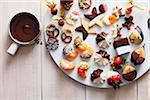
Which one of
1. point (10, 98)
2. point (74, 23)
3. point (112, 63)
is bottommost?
point (10, 98)

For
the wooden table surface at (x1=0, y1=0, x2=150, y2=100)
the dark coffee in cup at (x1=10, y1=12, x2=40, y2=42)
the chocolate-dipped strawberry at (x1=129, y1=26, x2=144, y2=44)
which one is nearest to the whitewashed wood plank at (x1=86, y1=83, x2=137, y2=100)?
the wooden table surface at (x1=0, y1=0, x2=150, y2=100)

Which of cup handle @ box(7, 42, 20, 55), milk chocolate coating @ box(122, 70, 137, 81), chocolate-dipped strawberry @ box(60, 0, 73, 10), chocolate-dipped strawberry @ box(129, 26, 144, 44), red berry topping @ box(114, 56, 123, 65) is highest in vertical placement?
chocolate-dipped strawberry @ box(60, 0, 73, 10)

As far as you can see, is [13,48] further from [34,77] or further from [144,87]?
[144,87]

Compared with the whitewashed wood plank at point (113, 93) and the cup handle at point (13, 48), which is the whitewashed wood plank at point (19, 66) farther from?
the whitewashed wood plank at point (113, 93)

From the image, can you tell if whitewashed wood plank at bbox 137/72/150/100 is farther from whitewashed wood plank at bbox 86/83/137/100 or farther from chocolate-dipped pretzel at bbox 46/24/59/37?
chocolate-dipped pretzel at bbox 46/24/59/37

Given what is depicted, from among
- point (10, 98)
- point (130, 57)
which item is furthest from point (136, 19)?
point (10, 98)

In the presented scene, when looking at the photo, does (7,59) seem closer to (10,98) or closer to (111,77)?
(10,98)

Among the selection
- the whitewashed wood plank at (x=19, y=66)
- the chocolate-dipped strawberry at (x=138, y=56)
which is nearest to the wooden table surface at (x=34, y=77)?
the whitewashed wood plank at (x=19, y=66)
